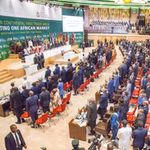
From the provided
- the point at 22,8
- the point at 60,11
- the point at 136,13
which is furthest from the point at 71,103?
the point at 136,13

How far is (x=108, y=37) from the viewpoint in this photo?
33531mm

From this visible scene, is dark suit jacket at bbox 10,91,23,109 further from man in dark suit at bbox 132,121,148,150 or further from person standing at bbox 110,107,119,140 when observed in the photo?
man in dark suit at bbox 132,121,148,150

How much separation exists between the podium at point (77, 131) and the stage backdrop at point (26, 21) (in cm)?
1098

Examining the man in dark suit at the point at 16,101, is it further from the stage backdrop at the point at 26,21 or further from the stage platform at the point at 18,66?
the stage backdrop at the point at 26,21

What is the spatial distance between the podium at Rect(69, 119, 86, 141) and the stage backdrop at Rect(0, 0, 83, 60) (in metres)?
11.0

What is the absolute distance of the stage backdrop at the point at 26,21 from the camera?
17.5m

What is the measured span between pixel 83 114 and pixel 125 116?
4.26ft

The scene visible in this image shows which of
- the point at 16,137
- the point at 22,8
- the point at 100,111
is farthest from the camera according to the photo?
the point at 22,8

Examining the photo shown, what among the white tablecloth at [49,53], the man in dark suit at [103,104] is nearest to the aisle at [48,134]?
the man in dark suit at [103,104]

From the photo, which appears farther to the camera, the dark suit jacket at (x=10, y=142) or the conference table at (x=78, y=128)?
the conference table at (x=78, y=128)

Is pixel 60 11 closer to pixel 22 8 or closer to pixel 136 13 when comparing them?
pixel 22 8

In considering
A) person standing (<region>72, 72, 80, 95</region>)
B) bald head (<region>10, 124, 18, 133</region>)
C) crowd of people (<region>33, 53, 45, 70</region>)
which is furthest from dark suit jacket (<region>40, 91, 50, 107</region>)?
crowd of people (<region>33, 53, 45, 70</region>)

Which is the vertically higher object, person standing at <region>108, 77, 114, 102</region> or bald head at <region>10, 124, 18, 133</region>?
bald head at <region>10, 124, 18, 133</region>

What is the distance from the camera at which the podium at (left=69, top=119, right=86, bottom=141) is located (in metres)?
7.82
